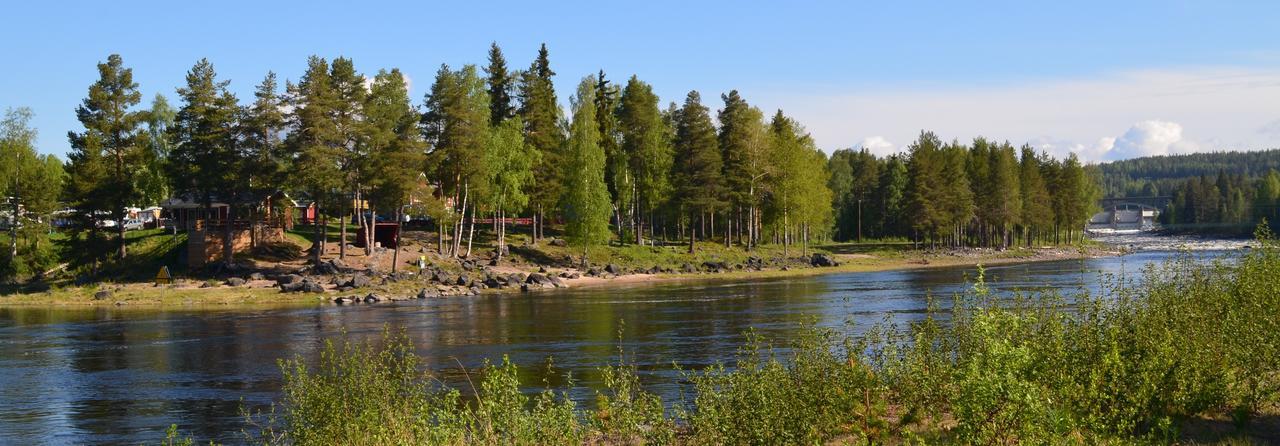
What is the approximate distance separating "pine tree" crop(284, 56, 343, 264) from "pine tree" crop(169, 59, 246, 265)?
4314 mm

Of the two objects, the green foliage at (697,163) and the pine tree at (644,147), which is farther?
the pine tree at (644,147)

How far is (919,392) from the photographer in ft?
51.8

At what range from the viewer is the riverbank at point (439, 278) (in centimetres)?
5666

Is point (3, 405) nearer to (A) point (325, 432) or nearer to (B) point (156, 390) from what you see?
(B) point (156, 390)

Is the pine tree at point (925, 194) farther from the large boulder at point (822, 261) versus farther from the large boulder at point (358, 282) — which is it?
the large boulder at point (358, 282)

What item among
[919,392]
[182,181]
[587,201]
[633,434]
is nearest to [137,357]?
[633,434]

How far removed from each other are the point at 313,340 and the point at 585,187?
39.0m

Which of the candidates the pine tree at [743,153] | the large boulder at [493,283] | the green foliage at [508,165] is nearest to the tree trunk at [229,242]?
the large boulder at [493,283]

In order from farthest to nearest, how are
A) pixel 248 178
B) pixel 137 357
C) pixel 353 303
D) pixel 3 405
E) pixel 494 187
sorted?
pixel 494 187, pixel 248 178, pixel 353 303, pixel 137 357, pixel 3 405

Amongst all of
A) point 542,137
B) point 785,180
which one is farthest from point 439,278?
point 785,180

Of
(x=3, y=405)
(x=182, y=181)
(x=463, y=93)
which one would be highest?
(x=463, y=93)

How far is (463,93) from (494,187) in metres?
6.91

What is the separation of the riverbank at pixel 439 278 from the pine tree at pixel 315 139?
5.19 metres

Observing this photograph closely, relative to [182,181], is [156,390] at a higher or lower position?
lower
